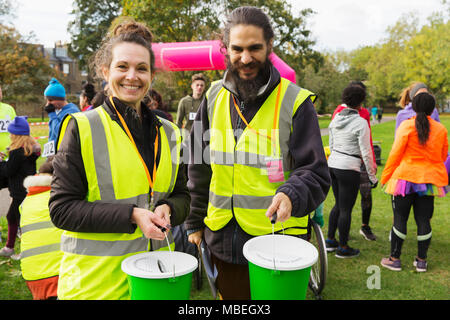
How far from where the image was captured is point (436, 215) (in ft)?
20.9

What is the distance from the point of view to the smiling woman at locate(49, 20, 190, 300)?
1.50m

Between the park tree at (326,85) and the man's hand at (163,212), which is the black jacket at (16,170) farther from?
the park tree at (326,85)

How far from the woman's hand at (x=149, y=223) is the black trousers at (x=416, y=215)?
3.58 m

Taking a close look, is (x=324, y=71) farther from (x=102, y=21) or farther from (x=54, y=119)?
(x=54, y=119)

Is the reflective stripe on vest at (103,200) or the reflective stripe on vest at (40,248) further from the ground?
the reflective stripe on vest at (103,200)

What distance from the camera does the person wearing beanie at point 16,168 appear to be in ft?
15.3

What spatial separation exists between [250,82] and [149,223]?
101cm

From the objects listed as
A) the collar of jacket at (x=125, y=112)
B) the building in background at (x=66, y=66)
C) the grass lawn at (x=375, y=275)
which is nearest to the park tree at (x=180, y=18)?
the grass lawn at (x=375, y=275)

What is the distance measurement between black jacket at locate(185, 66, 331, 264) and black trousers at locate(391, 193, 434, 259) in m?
2.85

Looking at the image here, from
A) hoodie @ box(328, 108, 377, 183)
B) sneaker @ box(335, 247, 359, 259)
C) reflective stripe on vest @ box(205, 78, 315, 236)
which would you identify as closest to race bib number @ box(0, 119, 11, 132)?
reflective stripe on vest @ box(205, 78, 315, 236)

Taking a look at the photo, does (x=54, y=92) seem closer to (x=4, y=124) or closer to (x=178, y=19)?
(x=4, y=124)

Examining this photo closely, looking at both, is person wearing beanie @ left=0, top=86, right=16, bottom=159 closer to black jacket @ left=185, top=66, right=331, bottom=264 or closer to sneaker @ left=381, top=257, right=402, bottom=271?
black jacket @ left=185, top=66, right=331, bottom=264
